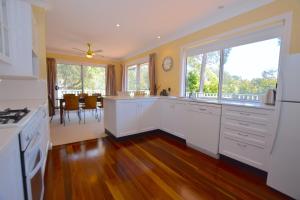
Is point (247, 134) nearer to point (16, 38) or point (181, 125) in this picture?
point (181, 125)

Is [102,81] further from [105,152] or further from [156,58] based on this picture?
[105,152]

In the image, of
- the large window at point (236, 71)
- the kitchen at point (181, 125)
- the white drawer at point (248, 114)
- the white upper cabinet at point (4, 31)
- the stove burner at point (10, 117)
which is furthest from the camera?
the large window at point (236, 71)

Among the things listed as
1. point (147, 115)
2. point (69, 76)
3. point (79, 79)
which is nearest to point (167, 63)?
point (147, 115)

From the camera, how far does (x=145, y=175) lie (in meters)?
1.94

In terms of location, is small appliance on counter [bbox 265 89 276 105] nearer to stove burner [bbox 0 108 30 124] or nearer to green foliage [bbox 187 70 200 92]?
green foliage [bbox 187 70 200 92]

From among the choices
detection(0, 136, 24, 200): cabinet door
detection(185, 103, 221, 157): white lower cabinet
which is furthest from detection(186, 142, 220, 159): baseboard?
detection(0, 136, 24, 200): cabinet door

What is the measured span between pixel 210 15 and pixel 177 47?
43.4 inches

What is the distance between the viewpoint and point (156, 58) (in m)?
4.63

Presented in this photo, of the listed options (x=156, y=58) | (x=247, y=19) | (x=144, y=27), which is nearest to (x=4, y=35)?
(x=144, y=27)

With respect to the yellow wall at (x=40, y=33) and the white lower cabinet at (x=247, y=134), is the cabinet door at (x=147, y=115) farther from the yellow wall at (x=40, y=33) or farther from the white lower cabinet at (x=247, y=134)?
the yellow wall at (x=40, y=33)

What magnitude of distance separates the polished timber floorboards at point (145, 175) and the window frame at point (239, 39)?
1.31 meters

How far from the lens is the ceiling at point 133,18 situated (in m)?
2.48

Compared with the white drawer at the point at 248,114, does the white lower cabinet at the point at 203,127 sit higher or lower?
lower

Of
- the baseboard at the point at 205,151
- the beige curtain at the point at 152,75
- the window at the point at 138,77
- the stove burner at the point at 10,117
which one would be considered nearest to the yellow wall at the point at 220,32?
the beige curtain at the point at 152,75
